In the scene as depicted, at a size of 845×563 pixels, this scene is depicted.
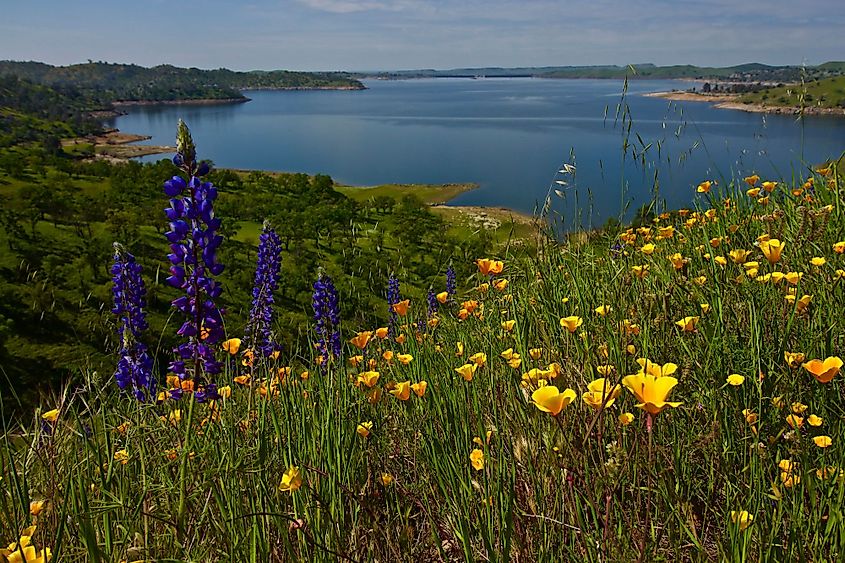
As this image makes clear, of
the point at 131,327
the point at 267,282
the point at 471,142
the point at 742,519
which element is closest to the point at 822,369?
the point at 742,519

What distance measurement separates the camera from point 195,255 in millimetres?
2506

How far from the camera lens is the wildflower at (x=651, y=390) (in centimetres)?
119

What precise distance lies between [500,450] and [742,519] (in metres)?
0.61

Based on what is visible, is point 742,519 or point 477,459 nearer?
point 742,519

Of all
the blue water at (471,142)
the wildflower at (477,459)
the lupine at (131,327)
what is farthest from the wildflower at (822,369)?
the blue water at (471,142)

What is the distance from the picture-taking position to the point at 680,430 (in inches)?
77.1

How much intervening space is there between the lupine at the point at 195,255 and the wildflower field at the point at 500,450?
0.01 metres

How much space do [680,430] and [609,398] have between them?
79 cm

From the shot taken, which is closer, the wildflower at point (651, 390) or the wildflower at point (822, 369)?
the wildflower at point (651, 390)

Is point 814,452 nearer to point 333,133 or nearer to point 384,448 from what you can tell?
point 384,448

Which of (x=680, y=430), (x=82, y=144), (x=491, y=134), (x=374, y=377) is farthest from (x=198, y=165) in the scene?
(x=82, y=144)

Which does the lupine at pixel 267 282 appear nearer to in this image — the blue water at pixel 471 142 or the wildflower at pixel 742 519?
the wildflower at pixel 742 519

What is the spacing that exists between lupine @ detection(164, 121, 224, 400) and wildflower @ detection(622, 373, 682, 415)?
67.6 inches

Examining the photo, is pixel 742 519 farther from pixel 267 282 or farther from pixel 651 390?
pixel 267 282
